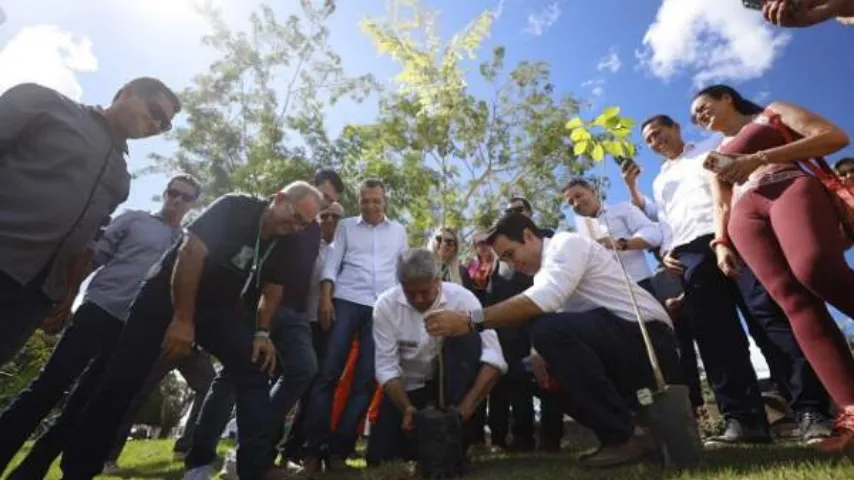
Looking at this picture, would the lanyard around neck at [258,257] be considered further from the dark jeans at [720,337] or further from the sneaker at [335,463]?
the dark jeans at [720,337]

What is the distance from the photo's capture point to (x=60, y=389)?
3.25 meters

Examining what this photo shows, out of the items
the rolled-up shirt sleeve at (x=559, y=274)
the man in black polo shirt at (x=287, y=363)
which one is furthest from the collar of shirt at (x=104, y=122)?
the rolled-up shirt sleeve at (x=559, y=274)

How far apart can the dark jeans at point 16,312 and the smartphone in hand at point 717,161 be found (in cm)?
307

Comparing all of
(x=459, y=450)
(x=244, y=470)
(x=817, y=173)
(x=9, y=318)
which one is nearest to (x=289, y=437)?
(x=244, y=470)

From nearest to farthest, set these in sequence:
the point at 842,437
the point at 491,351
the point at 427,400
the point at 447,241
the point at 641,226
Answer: the point at 842,437, the point at 491,351, the point at 427,400, the point at 641,226, the point at 447,241

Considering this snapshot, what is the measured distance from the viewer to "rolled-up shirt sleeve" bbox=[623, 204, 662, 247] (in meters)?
4.71

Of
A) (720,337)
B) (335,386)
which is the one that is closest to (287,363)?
(335,386)

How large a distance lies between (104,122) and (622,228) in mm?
4070

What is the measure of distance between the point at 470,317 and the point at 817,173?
1.83 metres

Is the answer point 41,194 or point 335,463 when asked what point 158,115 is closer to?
point 41,194

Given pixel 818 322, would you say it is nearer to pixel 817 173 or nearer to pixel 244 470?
pixel 817 173

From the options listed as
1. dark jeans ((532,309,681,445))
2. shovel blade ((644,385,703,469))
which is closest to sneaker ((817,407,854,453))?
shovel blade ((644,385,703,469))

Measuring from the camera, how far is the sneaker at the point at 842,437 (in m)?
2.08

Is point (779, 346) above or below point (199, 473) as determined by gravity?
above
